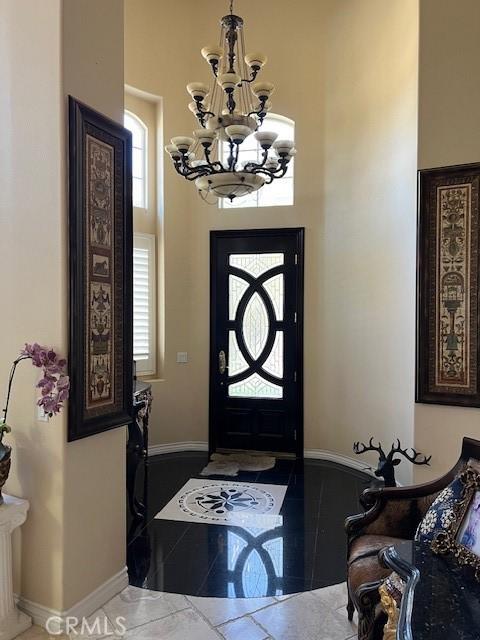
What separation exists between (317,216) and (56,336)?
3.62 metres

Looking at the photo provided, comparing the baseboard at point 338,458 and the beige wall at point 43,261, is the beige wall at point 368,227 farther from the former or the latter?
the beige wall at point 43,261

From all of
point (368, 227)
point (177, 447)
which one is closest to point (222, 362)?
point (177, 447)

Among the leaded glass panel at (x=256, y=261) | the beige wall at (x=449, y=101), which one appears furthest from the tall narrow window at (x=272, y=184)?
the beige wall at (x=449, y=101)

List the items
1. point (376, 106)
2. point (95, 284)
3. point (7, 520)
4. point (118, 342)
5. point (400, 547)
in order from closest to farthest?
point (400, 547), point (7, 520), point (95, 284), point (118, 342), point (376, 106)

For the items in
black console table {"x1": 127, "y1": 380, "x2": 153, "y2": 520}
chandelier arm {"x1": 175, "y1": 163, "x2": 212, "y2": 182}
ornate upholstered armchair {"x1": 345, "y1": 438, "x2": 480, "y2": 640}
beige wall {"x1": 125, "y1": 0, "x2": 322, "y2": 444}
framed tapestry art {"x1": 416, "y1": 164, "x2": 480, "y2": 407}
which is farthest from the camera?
beige wall {"x1": 125, "y1": 0, "x2": 322, "y2": 444}

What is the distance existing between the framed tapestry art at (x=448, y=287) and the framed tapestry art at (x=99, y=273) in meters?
1.91

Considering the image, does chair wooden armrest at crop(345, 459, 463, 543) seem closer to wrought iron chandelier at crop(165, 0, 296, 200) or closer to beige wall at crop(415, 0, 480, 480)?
beige wall at crop(415, 0, 480, 480)

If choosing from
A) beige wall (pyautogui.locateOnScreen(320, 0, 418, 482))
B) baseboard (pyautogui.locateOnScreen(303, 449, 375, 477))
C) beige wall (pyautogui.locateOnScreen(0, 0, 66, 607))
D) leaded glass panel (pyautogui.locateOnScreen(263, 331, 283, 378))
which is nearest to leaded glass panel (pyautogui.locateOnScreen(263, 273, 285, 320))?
leaded glass panel (pyautogui.locateOnScreen(263, 331, 283, 378))

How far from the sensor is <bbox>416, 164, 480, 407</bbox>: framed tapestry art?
9.99 ft

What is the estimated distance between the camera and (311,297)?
5383 mm

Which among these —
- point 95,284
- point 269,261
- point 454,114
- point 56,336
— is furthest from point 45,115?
point 269,261

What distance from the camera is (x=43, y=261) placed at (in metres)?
2.49

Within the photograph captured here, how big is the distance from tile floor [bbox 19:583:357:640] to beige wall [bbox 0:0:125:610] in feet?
0.75

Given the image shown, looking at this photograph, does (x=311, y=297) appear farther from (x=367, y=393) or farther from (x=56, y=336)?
(x=56, y=336)
